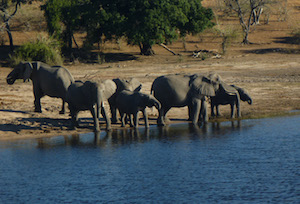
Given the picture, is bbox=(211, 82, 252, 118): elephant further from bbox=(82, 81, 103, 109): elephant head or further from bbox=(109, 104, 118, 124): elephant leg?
bbox=(82, 81, 103, 109): elephant head

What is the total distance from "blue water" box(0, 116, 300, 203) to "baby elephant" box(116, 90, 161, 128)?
2.14 ft

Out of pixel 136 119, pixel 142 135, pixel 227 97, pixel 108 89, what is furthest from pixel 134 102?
pixel 227 97

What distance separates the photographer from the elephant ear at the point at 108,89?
57.1 ft

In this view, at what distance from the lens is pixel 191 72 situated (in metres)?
30.5

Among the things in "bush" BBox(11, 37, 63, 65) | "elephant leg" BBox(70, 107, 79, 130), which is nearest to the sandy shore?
"elephant leg" BBox(70, 107, 79, 130)

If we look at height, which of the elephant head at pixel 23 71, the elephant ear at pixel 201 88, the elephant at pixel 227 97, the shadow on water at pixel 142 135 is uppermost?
the elephant head at pixel 23 71

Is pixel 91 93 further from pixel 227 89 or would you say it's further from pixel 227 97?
pixel 227 97

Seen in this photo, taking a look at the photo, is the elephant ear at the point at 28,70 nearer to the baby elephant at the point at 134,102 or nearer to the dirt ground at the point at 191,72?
the dirt ground at the point at 191,72

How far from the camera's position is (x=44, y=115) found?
63.2 ft

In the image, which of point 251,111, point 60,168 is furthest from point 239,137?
point 60,168

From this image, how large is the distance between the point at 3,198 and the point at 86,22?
90.2 ft

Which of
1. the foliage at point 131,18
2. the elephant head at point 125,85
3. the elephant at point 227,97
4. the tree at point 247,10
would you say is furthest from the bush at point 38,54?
the tree at point 247,10

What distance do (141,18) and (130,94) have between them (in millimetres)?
19577

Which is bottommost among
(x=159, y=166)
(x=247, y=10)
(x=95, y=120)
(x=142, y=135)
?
(x=159, y=166)
